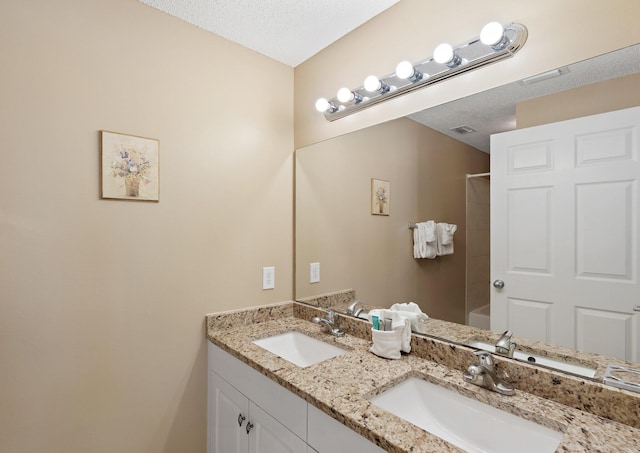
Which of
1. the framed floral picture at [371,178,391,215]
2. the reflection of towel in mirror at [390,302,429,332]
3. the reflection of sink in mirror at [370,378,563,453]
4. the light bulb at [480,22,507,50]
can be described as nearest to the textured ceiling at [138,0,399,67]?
the light bulb at [480,22,507,50]

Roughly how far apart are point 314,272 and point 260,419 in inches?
32.7

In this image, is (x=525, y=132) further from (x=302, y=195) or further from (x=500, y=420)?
(x=302, y=195)

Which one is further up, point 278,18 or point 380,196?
point 278,18

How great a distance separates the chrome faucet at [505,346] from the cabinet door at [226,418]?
990mm

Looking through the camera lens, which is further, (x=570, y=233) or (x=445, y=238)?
(x=445, y=238)

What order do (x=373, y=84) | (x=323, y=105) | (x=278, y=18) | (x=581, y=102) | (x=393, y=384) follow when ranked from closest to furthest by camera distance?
(x=581, y=102) < (x=393, y=384) < (x=373, y=84) < (x=278, y=18) < (x=323, y=105)

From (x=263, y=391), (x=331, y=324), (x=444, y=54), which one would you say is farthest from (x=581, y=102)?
(x=263, y=391)

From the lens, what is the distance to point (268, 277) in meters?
1.92

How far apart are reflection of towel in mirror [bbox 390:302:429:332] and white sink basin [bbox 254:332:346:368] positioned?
1.24 ft

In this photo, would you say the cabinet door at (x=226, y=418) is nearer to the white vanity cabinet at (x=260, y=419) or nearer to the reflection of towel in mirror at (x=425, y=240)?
the white vanity cabinet at (x=260, y=419)

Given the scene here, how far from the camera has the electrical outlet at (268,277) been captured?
1.90m

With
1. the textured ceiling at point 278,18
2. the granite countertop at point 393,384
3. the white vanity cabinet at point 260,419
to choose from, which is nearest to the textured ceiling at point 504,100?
the textured ceiling at point 278,18

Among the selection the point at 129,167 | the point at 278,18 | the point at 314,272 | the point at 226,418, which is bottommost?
the point at 226,418

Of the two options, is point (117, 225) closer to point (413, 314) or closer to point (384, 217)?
point (384, 217)
